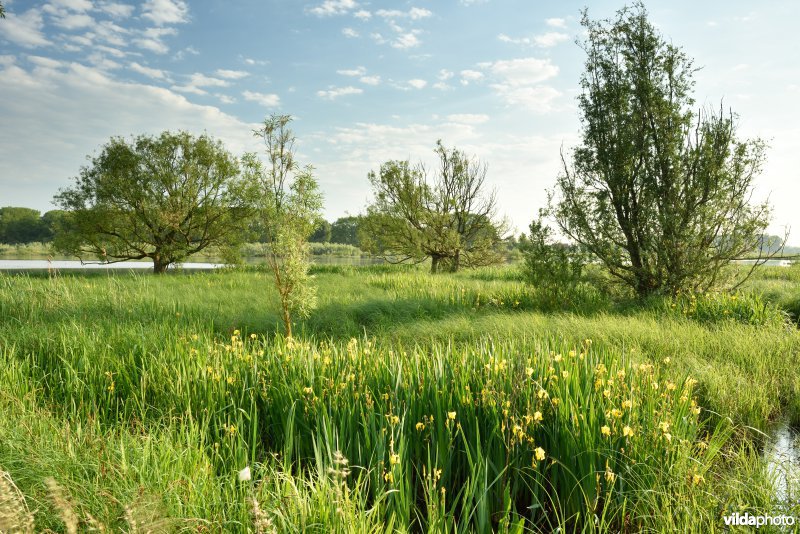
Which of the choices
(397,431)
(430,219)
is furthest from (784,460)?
(430,219)

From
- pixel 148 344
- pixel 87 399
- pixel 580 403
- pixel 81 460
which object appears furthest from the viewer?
pixel 148 344

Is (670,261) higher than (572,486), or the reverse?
(670,261)

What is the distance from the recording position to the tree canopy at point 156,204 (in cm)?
1914

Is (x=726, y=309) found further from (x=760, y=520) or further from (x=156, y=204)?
(x=156, y=204)

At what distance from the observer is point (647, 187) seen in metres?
10.4

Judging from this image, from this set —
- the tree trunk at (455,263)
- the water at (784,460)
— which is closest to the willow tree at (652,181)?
the water at (784,460)

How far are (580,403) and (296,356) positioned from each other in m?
2.85

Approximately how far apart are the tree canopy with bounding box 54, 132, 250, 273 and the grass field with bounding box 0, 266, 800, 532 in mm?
12812

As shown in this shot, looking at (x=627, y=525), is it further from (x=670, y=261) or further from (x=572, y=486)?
(x=670, y=261)

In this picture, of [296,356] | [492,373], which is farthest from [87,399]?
[492,373]

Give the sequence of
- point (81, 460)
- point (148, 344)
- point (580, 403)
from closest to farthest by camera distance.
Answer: point (81, 460), point (580, 403), point (148, 344)

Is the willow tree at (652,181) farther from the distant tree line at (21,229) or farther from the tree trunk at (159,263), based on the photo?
the distant tree line at (21,229)

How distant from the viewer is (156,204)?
64.2 feet

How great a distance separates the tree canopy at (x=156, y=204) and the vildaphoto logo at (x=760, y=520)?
19.9 m
